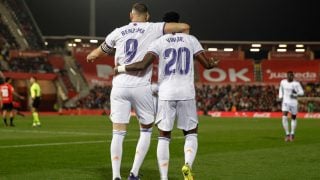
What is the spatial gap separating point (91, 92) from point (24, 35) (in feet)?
30.3

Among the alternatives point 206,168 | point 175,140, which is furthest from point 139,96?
point 175,140

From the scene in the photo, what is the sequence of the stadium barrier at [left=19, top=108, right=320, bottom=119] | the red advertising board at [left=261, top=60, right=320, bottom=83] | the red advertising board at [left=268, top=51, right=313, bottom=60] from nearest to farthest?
the stadium barrier at [left=19, top=108, right=320, bottom=119] < the red advertising board at [left=261, top=60, right=320, bottom=83] < the red advertising board at [left=268, top=51, right=313, bottom=60]

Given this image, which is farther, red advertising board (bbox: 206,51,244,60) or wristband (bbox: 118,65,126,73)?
red advertising board (bbox: 206,51,244,60)

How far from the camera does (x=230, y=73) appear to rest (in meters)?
58.7

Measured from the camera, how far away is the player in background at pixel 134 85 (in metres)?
9.33

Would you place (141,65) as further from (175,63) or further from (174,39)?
(174,39)

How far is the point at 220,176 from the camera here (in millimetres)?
10766

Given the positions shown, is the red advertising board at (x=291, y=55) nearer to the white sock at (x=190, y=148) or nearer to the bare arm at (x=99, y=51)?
the white sock at (x=190, y=148)

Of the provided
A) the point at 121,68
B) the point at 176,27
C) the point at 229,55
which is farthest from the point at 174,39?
the point at 229,55

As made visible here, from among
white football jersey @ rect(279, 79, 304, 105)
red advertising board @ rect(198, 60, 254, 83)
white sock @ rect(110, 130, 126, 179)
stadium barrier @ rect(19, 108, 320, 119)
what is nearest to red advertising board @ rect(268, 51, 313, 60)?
red advertising board @ rect(198, 60, 254, 83)

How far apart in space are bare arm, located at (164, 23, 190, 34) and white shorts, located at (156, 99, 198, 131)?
1.07 meters

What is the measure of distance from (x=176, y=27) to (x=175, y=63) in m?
0.54

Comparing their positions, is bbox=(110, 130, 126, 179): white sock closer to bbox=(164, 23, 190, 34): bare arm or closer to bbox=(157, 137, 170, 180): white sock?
bbox=(157, 137, 170, 180): white sock

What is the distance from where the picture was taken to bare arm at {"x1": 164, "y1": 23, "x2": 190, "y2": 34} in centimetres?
924
